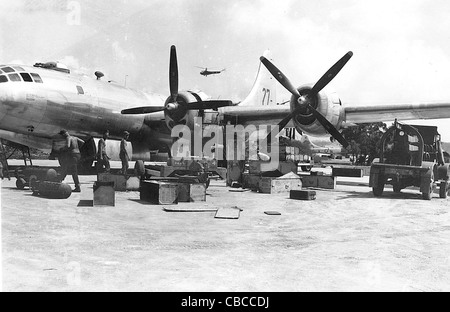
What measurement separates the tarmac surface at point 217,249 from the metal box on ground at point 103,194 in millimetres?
352

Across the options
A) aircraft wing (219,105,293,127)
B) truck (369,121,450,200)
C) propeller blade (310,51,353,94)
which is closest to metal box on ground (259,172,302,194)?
truck (369,121,450,200)

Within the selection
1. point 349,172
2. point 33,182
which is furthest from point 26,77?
point 349,172

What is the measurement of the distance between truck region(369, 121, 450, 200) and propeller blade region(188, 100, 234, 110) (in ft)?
20.4

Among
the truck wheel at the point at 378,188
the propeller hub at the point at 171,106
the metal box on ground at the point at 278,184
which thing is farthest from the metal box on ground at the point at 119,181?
the truck wheel at the point at 378,188

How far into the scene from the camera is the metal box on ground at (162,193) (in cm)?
1135

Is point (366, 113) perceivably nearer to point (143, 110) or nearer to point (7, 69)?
point (143, 110)

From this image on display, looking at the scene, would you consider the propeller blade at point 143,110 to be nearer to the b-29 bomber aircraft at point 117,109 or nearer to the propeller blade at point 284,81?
the b-29 bomber aircraft at point 117,109

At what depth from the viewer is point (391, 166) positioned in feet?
47.3

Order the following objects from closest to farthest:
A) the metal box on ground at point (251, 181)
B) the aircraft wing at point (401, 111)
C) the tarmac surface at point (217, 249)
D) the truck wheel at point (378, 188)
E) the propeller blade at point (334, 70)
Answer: the tarmac surface at point (217, 249) < the truck wheel at point (378, 188) < the metal box on ground at point (251, 181) < the propeller blade at point (334, 70) < the aircraft wing at point (401, 111)

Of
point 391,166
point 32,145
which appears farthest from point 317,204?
point 32,145

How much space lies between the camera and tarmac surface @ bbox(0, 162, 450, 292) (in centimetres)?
471
